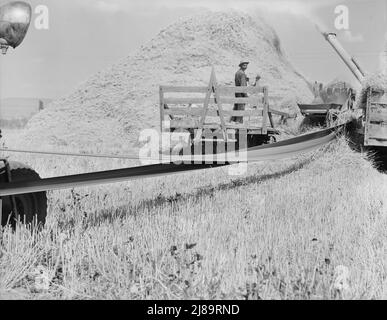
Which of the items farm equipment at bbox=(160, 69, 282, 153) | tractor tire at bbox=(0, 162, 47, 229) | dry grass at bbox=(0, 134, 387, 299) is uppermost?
farm equipment at bbox=(160, 69, 282, 153)

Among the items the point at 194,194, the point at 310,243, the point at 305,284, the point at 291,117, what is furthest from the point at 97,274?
the point at 291,117

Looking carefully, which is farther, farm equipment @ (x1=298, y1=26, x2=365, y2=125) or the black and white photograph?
farm equipment @ (x1=298, y1=26, x2=365, y2=125)

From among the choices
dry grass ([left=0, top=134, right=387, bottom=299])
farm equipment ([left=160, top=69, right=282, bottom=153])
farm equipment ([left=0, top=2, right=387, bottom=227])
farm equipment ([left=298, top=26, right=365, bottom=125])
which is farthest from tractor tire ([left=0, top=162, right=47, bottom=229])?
farm equipment ([left=298, top=26, right=365, bottom=125])

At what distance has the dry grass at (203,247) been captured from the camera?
12.5 feet

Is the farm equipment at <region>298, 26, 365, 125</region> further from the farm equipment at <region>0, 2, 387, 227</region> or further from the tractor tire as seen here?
the tractor tire

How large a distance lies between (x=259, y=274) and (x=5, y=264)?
1.68 meters

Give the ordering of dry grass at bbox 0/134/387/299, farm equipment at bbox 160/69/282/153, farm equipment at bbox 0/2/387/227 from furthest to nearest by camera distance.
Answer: farm equipment at bbox 160/69/282/153
farm equipment at bbox 0/2/387/227
dry grass at bbox 0/134/387/299

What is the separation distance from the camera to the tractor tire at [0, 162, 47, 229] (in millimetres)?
4816

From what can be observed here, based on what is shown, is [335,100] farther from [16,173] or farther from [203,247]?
[16,173]

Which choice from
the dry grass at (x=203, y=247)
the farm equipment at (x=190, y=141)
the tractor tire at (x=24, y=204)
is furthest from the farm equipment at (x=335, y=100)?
the tractor tire at (x=24, y=204)

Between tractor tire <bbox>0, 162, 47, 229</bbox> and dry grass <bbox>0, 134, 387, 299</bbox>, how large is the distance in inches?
Answer: 5.4

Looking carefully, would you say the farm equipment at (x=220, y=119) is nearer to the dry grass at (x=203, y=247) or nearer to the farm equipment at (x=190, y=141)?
the farm equipment at (x=190, y=141)

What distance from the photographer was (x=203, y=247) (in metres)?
4.64

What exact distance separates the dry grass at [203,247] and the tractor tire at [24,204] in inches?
5.4
